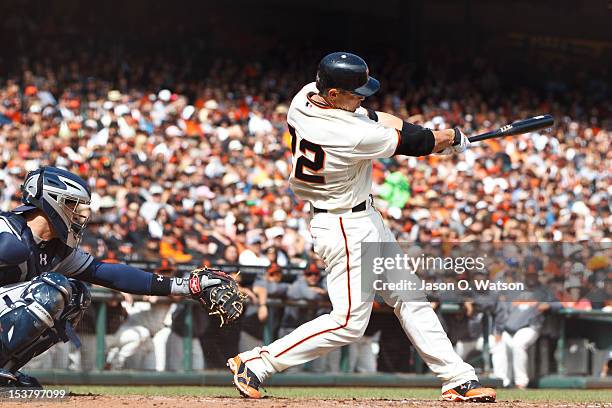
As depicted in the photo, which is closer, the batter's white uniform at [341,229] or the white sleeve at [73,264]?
the batter's white uniform at [341,229]

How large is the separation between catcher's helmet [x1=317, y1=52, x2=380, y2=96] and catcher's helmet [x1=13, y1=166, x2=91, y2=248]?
1.33 m

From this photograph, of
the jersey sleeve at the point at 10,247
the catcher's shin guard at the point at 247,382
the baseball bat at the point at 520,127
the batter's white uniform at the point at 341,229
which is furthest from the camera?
the baseball bat at the point at 520,127

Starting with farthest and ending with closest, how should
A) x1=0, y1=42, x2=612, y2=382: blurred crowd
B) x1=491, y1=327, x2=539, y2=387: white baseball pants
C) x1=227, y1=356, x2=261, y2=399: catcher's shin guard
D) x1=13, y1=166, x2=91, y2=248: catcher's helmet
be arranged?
x1=0, y1=42, x2=612, y2=382: blurred crowd
x1=491, y1=327, x2=539, y2=387: white baseball pants
x1=227, y1=356, x2=261, y2=399: catcher's shin guard
x1=13, y1=166, x2=91, y2=248: catcher's helmet

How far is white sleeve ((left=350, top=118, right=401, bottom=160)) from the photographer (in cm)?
523

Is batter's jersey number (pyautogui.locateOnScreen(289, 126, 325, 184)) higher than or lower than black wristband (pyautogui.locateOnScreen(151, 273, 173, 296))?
higher

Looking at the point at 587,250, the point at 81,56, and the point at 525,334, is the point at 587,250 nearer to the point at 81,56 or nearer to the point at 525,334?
the point at 525,334

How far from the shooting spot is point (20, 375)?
5500 mm

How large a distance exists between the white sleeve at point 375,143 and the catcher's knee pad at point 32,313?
5.13 ft

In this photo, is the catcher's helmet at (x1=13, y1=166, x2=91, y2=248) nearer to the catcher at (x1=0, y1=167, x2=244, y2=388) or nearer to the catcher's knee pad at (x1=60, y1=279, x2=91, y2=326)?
the catcher at (x1=0, y1=167, x2=244, y2=388)

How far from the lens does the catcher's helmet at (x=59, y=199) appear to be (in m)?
5.13

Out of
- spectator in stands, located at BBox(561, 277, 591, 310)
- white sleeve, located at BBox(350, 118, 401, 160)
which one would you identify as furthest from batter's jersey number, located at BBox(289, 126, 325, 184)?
spectator in stands, located at BBox(561, 277, 591, 310)

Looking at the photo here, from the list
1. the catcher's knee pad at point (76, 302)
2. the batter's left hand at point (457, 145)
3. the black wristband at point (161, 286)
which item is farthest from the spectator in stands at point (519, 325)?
the catcher's knee pad at point (76, 302)

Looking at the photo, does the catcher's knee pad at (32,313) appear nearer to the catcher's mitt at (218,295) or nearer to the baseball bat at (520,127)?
the catcher's mitt at (218,295)

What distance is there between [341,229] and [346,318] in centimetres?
45
